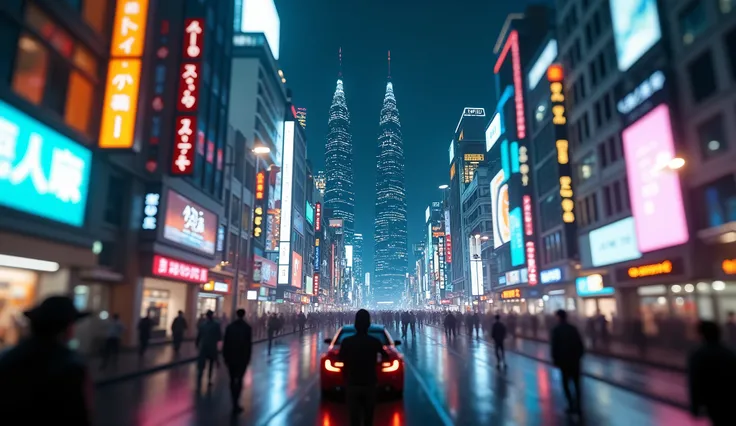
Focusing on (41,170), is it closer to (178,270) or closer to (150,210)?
(150,210)

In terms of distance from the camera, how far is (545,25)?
57312mm

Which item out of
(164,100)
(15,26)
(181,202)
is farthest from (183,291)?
(15,26)

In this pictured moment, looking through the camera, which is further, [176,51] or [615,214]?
[615,214]

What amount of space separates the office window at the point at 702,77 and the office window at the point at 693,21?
113 cm

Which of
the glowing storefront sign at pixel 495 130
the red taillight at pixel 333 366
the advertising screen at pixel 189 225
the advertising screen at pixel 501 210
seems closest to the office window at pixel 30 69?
the advertising screen at pixel 189 225

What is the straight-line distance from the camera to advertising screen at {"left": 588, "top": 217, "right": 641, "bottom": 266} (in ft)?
90.6

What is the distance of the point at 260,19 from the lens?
6581cm

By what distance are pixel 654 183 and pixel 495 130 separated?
40220 millimetres

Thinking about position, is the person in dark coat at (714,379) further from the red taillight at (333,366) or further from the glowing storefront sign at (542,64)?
the glowing storefront sign at (542,64)

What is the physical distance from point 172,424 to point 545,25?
6109 cm

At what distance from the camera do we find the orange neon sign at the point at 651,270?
926 inches

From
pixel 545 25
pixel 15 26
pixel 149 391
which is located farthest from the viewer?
pixel 545 25

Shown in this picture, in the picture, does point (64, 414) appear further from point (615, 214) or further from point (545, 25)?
point (545, 25)

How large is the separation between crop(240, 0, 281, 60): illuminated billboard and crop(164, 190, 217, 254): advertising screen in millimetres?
37532
